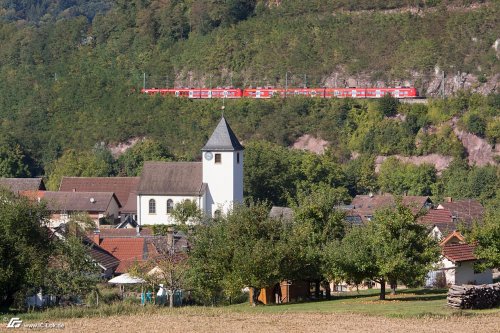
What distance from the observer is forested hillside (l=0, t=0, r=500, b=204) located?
103438mm

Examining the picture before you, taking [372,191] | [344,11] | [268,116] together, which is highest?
[344,11]

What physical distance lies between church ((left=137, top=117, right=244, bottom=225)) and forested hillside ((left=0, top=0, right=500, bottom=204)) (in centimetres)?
974

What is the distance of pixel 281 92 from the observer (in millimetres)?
117750

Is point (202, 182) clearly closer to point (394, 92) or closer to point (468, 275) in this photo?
point (468, 275)

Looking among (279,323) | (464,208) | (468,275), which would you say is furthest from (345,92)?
(279,323)

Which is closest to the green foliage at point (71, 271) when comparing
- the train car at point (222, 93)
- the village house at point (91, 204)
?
the village house at point (91, 204)

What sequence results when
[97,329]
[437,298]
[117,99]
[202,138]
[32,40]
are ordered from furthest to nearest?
[32,40] → [117,99] → [202,138] → [437,298] → [97,329]

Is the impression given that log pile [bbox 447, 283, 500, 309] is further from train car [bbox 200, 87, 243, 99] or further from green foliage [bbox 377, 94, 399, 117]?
train car [bbox 200, 87, 243, 99]

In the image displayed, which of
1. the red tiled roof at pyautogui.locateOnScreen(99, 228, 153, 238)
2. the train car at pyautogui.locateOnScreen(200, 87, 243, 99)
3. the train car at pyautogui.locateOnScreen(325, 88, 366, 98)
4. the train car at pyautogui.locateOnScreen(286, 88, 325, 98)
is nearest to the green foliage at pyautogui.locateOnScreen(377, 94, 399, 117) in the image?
the train car at pyautogui.locateOnScreen(325, 88, 366, 98)

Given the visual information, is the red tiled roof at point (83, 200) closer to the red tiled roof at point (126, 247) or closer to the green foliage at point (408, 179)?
the green foliage at point (408, 179)

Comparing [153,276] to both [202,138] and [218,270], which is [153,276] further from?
[202,138]

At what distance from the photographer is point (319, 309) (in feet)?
159

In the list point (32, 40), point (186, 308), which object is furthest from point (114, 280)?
point (32, 40)

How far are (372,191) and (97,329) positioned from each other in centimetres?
5970
